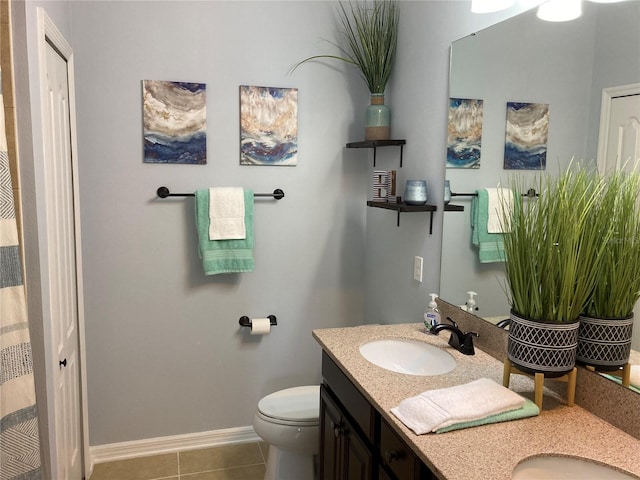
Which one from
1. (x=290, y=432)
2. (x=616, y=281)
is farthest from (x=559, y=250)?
(x=290, y=432)

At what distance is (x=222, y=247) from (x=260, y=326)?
1.60 ft

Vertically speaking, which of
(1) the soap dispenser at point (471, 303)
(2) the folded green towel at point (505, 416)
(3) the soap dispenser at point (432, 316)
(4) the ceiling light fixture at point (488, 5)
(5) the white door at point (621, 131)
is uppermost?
(4) the ceiling light fixture at point (488, 5)

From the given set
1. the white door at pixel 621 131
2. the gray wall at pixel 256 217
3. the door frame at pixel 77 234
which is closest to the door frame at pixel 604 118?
the white door at pixel 621 131

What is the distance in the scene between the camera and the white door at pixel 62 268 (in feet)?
6.34

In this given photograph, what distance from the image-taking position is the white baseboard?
280 cm

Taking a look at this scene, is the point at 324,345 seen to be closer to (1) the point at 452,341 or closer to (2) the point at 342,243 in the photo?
(1) the point at 452,341

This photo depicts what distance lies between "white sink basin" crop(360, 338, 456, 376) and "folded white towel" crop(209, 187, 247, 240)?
3.28ft

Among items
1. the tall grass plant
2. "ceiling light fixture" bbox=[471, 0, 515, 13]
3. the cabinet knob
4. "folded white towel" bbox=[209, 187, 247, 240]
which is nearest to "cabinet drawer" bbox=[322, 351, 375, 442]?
the cabinet knob

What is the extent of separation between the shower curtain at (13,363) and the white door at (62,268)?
40cm

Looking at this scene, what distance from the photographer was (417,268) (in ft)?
8.11

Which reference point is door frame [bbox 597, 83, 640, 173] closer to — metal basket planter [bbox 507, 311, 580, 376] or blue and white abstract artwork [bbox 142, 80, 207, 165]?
metal basket planter [bbox 507, 311, 580, 376]

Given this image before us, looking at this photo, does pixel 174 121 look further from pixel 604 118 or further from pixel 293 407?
pixel 604 118

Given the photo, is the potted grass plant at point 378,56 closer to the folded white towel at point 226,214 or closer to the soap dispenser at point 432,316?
the folded white towel at point 226,214

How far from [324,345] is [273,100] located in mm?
1392
